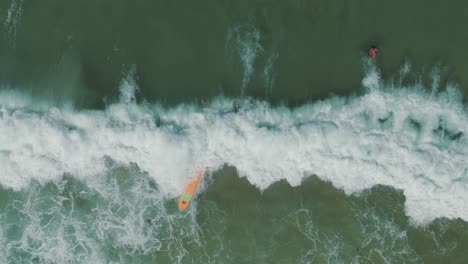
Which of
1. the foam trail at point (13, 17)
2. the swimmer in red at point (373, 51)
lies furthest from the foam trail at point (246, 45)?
the foam trail at point (13, 17)

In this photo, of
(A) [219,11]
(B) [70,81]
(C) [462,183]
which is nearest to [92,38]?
(B) [70,81]

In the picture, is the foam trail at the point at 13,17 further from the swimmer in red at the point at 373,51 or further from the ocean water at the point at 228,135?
the swimmer in red at the point at 373,51

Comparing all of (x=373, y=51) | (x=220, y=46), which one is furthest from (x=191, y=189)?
(x=373, y=51)

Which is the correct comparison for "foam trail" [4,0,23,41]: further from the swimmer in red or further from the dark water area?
the swimmer in red

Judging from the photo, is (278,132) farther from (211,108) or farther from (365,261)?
(365,261)

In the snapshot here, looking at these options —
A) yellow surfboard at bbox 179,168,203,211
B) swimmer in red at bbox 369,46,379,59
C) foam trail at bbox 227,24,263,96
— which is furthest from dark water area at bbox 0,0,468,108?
yellow surfboard at bbox 179,168,203,211

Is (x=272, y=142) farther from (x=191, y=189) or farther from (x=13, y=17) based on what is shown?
(x=13, y=17)
